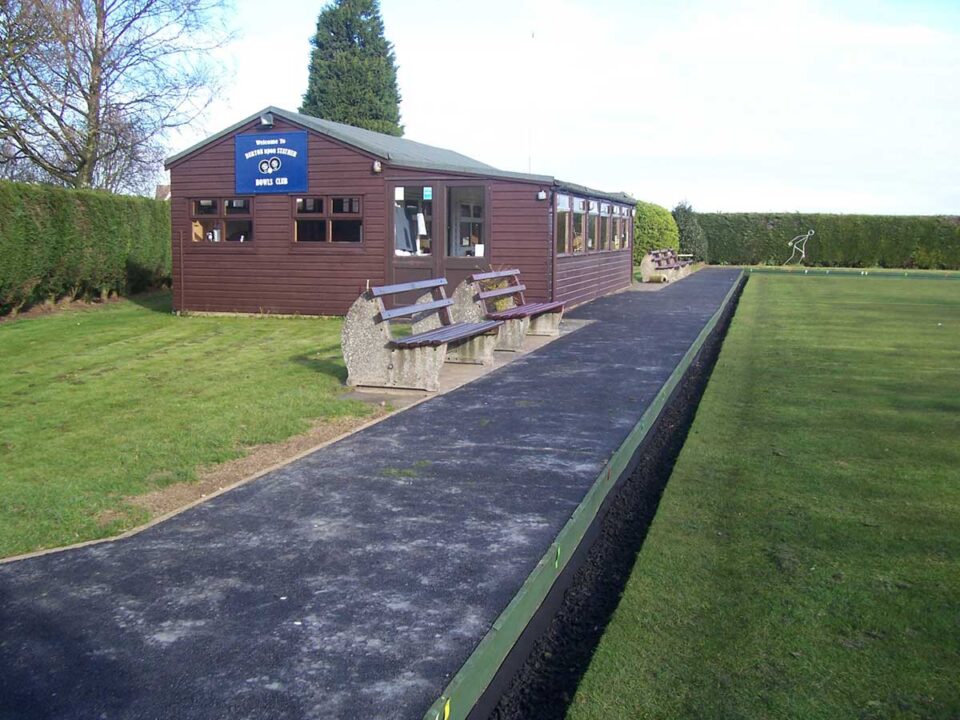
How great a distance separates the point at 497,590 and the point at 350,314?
548 cm

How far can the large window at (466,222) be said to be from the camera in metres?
17.9

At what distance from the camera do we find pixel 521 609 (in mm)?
4273

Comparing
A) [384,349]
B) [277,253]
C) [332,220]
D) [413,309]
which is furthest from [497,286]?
[384,349]

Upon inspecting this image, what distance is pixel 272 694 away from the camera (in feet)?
11.8

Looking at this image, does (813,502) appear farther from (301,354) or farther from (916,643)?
(301,354)

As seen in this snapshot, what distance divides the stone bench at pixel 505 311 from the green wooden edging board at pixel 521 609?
5.32m

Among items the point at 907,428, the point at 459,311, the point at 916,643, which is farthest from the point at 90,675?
the point at 459,311

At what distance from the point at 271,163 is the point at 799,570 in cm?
1571

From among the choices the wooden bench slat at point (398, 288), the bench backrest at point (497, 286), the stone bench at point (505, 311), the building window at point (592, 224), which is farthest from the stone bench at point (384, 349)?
the building window at point (592, 224)

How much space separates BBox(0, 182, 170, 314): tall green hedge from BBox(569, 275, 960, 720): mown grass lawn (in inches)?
563

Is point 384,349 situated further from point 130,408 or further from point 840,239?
point 840,239

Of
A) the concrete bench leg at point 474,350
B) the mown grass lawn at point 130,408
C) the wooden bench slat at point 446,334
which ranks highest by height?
the wooden bench slat at point 446,334

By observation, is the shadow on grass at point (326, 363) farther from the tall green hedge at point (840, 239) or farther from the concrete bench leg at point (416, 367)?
the tall green hedge at point (840, 239)

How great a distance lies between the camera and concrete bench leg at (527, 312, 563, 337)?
1516cm
